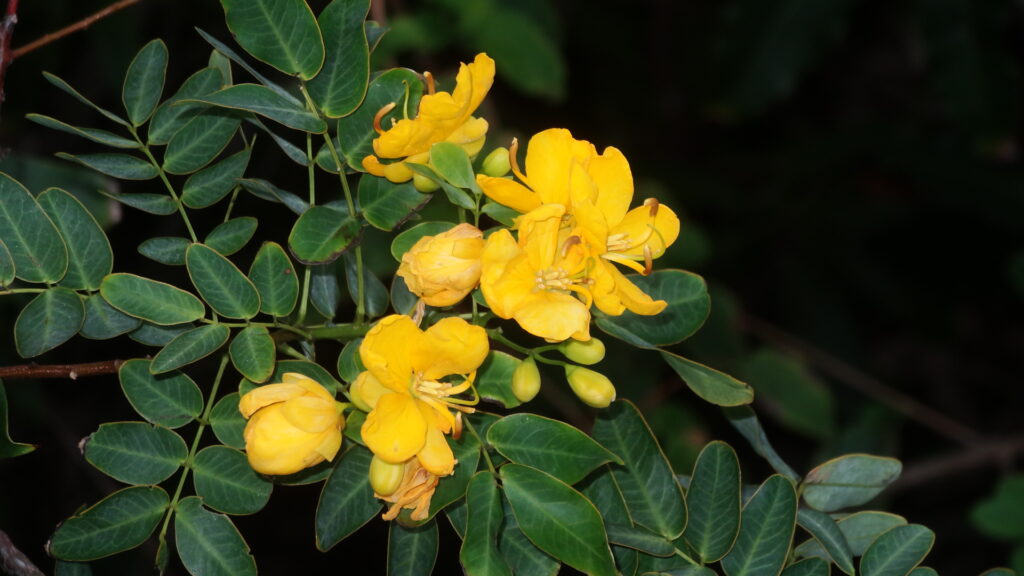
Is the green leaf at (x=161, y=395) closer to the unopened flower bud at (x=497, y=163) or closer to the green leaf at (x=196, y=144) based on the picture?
the green leaf at (x=196, y=144)

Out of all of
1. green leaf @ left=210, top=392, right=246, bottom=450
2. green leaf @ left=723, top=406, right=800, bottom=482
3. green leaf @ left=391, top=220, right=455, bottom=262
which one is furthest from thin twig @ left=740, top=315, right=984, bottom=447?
green leaf @ left=210, top=392, right=246, bottom=450

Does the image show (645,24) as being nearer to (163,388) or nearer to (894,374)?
(894,374)

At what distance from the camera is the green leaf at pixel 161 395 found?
3.80 ft

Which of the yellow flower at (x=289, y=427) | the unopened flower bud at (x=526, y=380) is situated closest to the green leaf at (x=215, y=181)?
the yellow flower at (x=289, y=427)

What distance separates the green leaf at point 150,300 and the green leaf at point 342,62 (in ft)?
0.94

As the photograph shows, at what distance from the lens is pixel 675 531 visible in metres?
1.19

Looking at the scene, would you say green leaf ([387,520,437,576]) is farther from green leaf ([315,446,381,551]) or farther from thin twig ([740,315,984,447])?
thin twig ([740,315,984,447])

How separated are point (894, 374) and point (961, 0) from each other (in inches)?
68.5

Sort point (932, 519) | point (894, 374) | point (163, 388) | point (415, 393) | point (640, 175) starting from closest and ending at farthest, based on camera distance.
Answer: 1. point (415, 393)
2. point (163, 388)
3. point (640, 175)
4. point (932, 519)
5. point (894, 374)

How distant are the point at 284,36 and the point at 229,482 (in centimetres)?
54

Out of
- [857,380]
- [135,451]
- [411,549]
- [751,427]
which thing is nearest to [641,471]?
[751,427]

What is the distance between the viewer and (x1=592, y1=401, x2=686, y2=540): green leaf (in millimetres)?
1202

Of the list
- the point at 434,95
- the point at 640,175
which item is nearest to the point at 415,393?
the point at 434,95

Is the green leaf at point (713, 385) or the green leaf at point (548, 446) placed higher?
the green leaf at point (713, 385)
